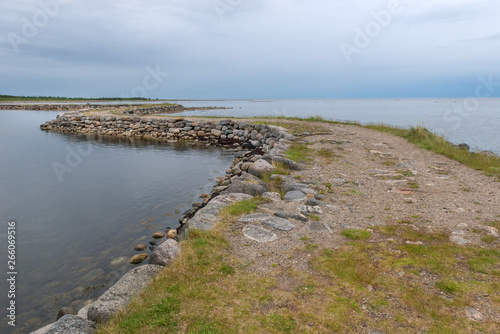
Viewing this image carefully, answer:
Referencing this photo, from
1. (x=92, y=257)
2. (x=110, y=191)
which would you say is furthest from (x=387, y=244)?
(x=110, y=191)

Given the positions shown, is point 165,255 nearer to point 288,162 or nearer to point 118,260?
point 118,260

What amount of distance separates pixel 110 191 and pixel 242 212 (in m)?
8.13

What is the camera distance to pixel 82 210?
1067cm

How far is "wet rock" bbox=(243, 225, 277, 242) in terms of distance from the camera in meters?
5.87

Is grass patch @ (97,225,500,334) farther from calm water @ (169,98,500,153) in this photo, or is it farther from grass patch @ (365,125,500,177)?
calm water @ (169,98,500,153)

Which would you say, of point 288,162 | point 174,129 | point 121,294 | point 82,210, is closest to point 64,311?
point 121,294

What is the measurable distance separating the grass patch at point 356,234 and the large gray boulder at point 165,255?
3.40 metres

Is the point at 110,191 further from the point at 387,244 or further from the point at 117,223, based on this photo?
the point at 387,244

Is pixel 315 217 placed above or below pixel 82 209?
above

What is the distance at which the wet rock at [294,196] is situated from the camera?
26.4 feet

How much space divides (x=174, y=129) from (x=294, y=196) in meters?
23.6

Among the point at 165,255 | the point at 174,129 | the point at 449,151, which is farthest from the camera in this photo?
the point at 174,129

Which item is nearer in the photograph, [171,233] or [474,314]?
[474,314]

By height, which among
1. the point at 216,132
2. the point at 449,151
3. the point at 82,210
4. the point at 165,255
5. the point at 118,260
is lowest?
the point at 118,260
